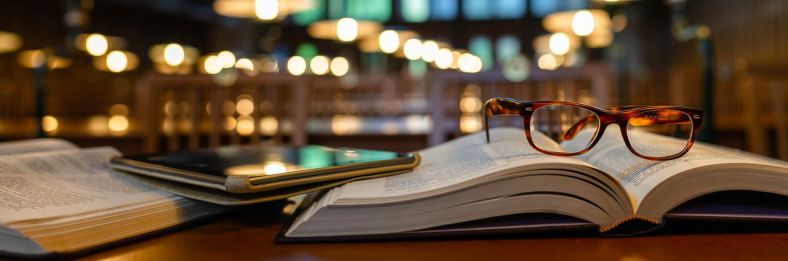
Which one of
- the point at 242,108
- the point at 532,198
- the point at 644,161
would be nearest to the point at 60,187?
the point at 532,198

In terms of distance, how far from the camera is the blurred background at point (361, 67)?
1555 mm

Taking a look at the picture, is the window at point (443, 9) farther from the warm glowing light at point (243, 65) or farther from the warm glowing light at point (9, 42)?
the warm glowing light at point (243, 65)

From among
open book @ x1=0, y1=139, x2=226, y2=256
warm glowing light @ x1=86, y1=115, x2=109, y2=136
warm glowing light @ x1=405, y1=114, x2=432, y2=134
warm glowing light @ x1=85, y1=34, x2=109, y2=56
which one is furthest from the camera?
warm glowing light @ x1=85, y1=34, x2=109, y2=56

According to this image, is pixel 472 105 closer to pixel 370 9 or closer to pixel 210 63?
pixel 210 63

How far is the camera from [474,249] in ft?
1.31

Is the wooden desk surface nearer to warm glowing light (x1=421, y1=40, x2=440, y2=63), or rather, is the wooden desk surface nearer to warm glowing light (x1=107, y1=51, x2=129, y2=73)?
warm glowing light (x1=107, y1=51, x2=129, y2=73)

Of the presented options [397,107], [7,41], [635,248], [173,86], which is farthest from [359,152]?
[7,41]

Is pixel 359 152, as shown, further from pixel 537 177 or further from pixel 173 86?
pixel 173 86

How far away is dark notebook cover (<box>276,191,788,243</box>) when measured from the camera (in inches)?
16.7

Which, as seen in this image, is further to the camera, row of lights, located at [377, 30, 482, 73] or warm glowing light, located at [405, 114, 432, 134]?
row of lights, located at [377, 30, 482, 73]

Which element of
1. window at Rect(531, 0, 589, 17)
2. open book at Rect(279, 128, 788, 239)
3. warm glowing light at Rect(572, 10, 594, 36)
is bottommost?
open book at Rect(279, 128, 788, 239)

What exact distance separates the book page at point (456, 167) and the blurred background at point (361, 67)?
58 centimetres

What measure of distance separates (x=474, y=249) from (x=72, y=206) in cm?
29

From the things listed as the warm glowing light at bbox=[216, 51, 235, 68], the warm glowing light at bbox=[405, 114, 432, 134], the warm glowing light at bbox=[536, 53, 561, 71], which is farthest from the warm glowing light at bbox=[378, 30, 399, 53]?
the warm glowing light at bbox=[405, 114, 432, 134]
